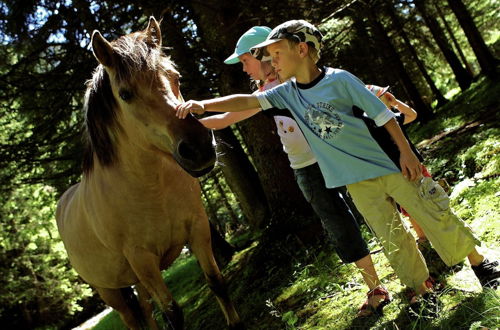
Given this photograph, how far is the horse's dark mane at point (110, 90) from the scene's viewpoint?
10.4ft

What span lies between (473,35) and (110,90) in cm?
1254

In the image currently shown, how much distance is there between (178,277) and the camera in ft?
37.7

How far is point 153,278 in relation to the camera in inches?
160

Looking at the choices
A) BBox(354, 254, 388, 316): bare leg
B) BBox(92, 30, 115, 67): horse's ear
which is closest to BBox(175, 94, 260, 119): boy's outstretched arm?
BBox(92, 30, 115, 67): horse's ear

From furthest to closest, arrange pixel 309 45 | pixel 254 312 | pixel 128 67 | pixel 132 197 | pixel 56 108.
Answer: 1. pixel 56 108
2. pixel 254 312
3. pixel 132 197
4. pixel 128 67
5. pixel 309 45

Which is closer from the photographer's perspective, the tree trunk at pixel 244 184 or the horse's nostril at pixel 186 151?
the horse's nostril at pixel 186 151

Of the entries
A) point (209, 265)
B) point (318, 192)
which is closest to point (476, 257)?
point (318, 192)

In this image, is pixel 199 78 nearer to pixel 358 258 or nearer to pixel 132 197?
pixel 132 197

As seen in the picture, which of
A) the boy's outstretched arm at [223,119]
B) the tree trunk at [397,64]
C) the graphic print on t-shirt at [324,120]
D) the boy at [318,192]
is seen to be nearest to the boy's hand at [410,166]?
the graphic print on t-shirt at [324,120]

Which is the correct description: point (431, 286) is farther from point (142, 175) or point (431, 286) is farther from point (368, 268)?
point (142, 175)

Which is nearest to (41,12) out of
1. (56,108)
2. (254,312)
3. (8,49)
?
(8,49)

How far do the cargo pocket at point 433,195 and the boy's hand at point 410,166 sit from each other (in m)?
0.07

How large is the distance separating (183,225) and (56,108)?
407 cm

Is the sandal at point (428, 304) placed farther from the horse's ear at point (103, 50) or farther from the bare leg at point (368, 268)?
the horse's ear at point (103, 50)
